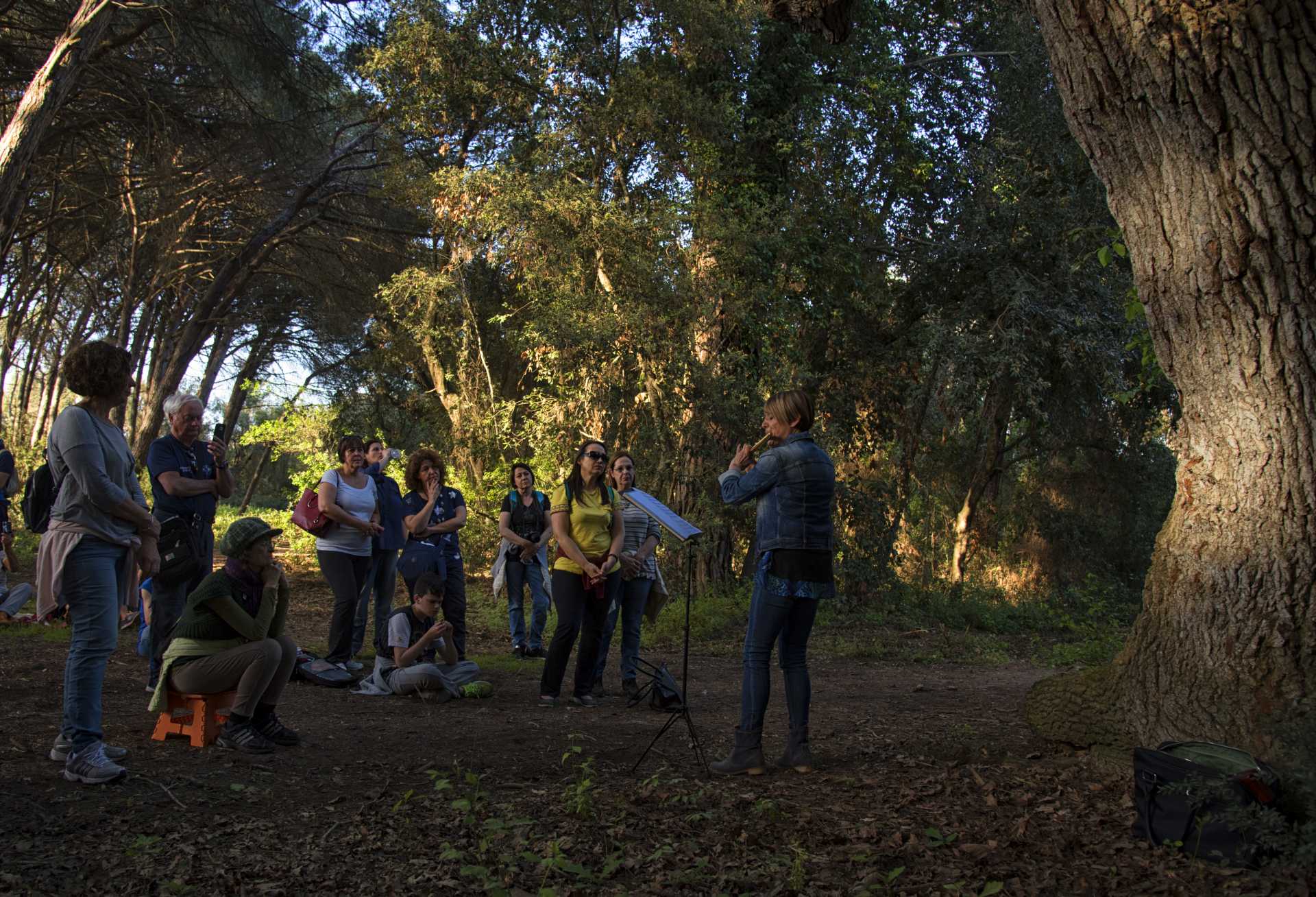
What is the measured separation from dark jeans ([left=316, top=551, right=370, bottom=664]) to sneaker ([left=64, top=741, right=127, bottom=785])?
10.6 ft

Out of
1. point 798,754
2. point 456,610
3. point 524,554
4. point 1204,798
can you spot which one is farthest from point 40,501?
point 1204,798

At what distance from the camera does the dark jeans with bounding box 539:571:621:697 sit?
7000 millimetres

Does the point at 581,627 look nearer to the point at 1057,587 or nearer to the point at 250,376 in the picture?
the point at 1057,587

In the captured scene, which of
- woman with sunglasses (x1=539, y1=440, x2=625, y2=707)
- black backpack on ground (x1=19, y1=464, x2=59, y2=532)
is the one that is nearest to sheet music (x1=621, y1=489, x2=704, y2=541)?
woman with sunglasses (x1=539, y1=440, x2=625, y2=707)

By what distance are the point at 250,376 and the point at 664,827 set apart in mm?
29090

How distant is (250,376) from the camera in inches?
1211

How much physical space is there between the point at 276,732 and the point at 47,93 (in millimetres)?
8236

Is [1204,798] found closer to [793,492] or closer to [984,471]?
[793,492]

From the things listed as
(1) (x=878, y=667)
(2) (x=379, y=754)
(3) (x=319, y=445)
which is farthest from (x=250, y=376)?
(2) (x=379, y=754)

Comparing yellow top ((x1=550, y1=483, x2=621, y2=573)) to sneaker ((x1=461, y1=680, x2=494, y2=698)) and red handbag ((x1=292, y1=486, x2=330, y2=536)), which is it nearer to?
sneaker ((x1=461, y1=680, x2=494, y2=698))

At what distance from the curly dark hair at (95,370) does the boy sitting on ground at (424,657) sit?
285cm

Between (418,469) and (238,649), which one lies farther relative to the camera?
(418,469)

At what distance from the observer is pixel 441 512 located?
8.73m

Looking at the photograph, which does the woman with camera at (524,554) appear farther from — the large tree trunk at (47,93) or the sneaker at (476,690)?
Result: the large tree trunk at (47,93)
